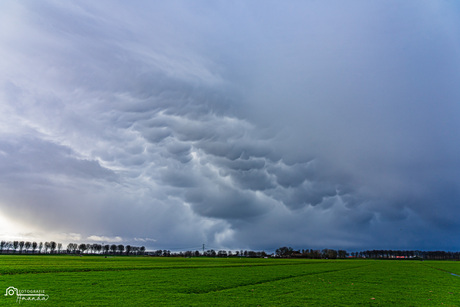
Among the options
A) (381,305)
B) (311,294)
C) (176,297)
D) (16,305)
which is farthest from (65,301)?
(381,305)

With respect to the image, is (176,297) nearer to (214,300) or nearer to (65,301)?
(214,300)

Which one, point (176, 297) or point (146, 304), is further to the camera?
point (176, 297)

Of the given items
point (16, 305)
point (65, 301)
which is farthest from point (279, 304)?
point (16, 305)

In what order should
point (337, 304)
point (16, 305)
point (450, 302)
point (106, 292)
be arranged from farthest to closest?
point (106, 292) → point (450, 302) → point (337, 304) → point (16, 305)

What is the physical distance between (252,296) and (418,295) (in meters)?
18.1

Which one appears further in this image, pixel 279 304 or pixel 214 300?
pixel 214 300

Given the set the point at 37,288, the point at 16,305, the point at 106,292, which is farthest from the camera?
the point at 37,288

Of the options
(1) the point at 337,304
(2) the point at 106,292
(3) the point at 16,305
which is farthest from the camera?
(2) the point at 106,292

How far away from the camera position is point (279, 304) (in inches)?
961

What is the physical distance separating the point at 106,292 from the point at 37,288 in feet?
28.4

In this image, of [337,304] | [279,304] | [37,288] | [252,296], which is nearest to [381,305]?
[337,304]

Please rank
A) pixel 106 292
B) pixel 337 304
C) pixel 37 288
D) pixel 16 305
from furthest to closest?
pixel 37 288 < pixel 106 292 < pixel 337 304 < pixel 16 305

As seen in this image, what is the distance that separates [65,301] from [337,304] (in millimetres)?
23041

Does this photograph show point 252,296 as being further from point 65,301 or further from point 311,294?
point 65,301
